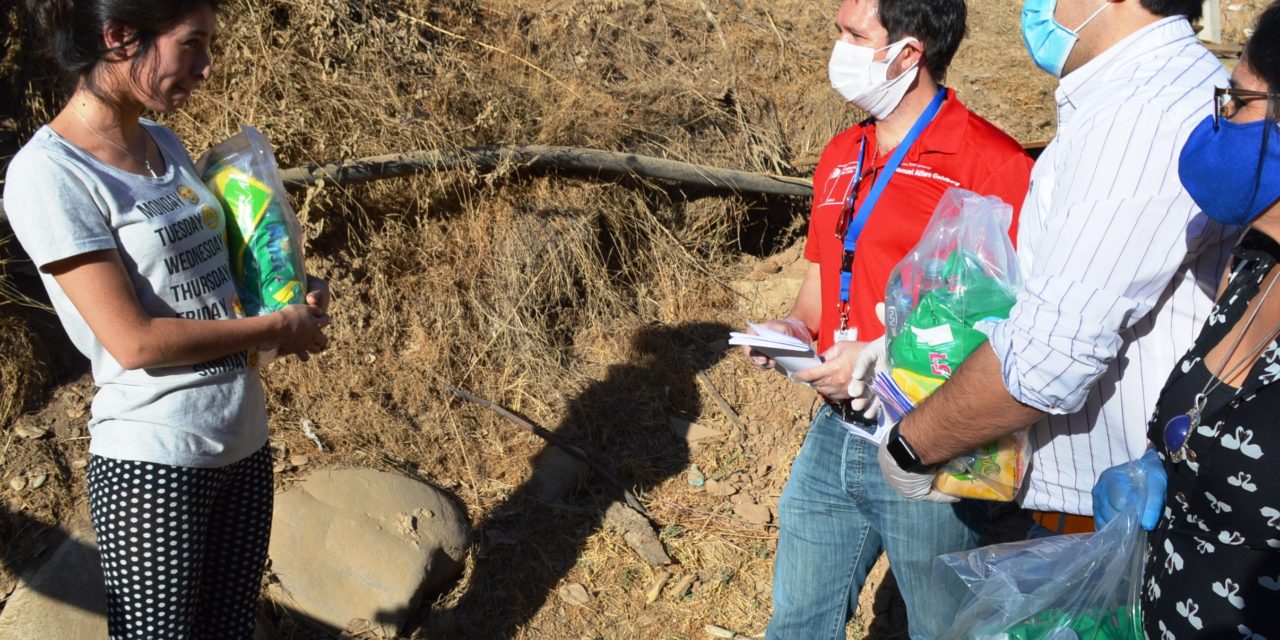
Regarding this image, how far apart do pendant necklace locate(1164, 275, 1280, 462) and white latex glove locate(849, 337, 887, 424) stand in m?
Result: 0.72

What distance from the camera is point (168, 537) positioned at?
2.32 metres

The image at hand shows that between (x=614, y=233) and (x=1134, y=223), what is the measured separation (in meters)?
4.07

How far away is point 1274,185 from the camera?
147cm

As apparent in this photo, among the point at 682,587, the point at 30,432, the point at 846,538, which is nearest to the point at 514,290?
the point at 682,587

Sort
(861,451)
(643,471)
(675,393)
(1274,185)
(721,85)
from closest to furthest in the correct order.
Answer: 1. (1274,185)
2. (861,451)
3. (643,471)
4. (675,393)
5. (721,85)

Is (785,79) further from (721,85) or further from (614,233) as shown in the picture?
(614,233)

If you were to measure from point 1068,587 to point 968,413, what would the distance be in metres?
0.38

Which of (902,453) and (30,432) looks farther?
(30,432)

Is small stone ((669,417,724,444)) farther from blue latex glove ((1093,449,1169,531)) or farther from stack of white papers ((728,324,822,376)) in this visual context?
blue latex glove ((1093,449,1169,531))

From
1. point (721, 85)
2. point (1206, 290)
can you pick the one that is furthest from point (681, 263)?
point (1206, 290)

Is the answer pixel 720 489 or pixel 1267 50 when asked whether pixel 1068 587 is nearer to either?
pixel 1267 50

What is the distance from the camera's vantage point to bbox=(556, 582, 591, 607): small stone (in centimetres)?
403

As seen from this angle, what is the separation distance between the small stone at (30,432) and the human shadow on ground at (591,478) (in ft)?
5.65

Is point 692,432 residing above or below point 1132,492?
below
